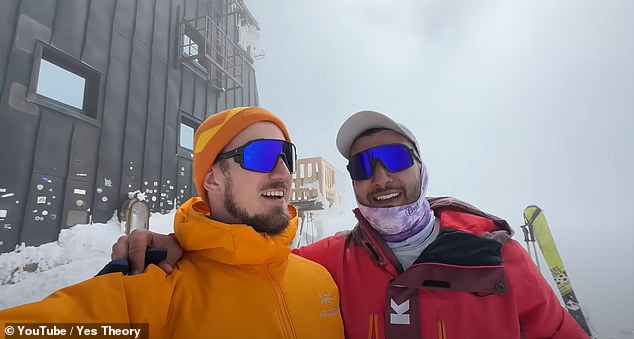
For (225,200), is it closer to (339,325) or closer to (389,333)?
(339,325)

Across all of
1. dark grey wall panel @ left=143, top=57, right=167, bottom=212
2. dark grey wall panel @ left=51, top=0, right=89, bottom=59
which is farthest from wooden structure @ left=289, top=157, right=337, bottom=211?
dark grey wall panel @ left=51, top=0, right=89, bottom=59

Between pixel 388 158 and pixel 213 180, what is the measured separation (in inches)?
43.6

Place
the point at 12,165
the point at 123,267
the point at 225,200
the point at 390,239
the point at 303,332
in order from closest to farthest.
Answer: the point at 123,267
the point at 303,332
the point at 225,200
the point at 390,239
the point at 12,165

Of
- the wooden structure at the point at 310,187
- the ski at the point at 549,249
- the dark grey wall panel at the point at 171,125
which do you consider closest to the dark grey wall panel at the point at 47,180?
the dark grey wall panel at the point at 171,125

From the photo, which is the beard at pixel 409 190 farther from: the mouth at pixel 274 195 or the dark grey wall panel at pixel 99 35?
the dark grey wall panel at pixel 99 35

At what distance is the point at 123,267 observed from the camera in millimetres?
1027

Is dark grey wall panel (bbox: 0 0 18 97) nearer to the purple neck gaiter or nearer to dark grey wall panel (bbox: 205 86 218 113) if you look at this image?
dark grey wall panel (bbox: 205 86 218 113)

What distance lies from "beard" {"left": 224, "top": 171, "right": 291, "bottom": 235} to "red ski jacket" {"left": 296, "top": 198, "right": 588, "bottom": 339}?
1.82ft

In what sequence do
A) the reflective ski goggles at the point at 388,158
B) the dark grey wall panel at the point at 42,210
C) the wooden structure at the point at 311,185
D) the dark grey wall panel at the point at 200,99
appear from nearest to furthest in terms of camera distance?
the reflective ski goggles at the point at 388,158, the dark grey wall panel at the point at 42,210, the dark grey wall panel at the point at 200,99, the wooden structure at the point at 311,185

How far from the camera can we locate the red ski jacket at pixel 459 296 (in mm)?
1376

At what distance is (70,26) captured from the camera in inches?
153

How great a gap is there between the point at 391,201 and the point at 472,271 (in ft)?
1.90

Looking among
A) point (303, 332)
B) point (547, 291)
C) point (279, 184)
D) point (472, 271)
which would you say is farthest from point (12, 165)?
point (547, 291)

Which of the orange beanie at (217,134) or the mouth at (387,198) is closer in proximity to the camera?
the orange beanie at (217,134)
